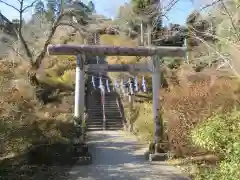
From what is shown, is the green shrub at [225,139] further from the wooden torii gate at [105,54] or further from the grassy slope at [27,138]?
the wooden torii gate at [105,54]

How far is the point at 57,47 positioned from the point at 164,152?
17.1 ft

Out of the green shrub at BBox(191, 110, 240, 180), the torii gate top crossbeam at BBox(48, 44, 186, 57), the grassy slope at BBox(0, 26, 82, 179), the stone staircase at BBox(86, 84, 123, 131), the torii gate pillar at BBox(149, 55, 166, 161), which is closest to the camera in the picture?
the green shrub at BBox(191, 110, 240, 180)

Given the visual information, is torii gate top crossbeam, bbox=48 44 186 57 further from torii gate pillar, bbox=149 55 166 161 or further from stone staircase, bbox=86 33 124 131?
stone staircase, bbox=86 33 124 131

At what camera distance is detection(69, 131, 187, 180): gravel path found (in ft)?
30.8

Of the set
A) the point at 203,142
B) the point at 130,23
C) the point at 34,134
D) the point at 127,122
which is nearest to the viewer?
the point at 203,142

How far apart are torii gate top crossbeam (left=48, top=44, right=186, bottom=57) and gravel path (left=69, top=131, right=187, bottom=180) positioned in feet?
12.3

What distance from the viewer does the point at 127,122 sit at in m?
21.7

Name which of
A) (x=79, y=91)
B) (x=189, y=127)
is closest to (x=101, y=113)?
(x=79, y=91)

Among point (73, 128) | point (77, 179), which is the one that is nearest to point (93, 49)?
point (73, 128)

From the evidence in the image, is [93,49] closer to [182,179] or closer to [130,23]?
Result: [182,179]

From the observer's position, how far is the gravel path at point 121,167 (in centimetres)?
939

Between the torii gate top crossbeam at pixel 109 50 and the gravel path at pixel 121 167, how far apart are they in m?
3.76

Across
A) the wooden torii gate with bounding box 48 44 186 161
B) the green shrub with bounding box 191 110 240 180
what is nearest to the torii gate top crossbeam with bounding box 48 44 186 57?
the wooden torii gate with bounding box 48 44 186 161

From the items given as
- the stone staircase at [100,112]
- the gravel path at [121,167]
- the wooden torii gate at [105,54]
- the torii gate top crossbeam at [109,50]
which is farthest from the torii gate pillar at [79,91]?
the stone staircase at [100,112]
